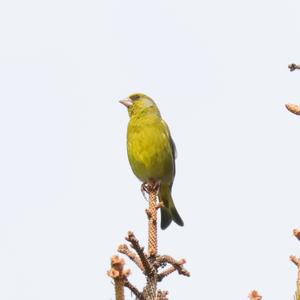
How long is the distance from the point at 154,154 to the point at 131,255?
3.29 meters

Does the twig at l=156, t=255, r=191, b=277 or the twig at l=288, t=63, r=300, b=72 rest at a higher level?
the twig at l=288, t=63, r=300, b=72

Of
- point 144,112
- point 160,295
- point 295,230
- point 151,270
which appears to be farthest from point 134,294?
point 144,112

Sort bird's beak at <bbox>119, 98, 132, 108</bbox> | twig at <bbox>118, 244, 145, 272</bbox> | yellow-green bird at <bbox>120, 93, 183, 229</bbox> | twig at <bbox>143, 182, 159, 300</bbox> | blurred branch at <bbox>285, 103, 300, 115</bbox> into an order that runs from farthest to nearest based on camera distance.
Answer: bird's beak at <bbox>119, 98, 132, 108</bbox> → yellow-green bird at <bbox>120, 93, 183, 229</bbox> → twig at <bbox>118, 244, 145, 272</bbox> → twig at <bbox>143, 182, 159, 300</bbox> → blurred branch at <bbox>285, 103, 300, 115</bbox>

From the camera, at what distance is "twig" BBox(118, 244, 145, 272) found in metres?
2.43

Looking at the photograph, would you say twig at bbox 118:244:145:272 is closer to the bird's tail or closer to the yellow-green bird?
the yellow-green bird

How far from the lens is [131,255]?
2.43 metres

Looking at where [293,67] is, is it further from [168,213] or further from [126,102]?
[126,102]

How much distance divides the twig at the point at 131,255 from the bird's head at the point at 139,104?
378 cm

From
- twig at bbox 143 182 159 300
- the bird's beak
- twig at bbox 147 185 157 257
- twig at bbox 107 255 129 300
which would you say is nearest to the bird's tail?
the bird's beak

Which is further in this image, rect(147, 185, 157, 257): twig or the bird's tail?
the bird's tail

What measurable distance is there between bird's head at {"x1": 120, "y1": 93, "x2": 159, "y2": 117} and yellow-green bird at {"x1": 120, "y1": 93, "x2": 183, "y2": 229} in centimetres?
9

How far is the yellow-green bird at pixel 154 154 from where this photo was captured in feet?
18.5

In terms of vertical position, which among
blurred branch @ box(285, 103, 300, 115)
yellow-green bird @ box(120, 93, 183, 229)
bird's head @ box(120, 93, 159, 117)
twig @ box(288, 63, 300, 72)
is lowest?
blurred branch @ box(285, 103, 300, 115)

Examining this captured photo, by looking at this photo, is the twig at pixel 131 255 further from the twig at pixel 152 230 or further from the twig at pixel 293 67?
the twig at pixel 293 67
